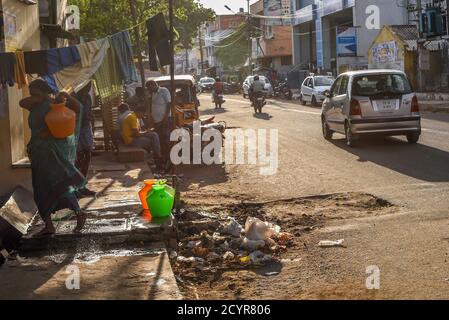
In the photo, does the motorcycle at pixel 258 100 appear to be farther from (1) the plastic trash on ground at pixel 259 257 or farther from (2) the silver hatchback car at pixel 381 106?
(1) the plastic trash on ground at pixel 259 257

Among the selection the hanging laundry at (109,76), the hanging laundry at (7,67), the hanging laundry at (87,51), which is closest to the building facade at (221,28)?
the hanging laundry at (109,76)

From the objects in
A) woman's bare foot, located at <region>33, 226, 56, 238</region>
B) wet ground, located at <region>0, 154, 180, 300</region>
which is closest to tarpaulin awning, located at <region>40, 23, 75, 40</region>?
wet ground, located at <region>0, 154, 180, 300</region>

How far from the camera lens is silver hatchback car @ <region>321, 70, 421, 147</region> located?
46.2ft

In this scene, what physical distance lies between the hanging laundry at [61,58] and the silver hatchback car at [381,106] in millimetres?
7009

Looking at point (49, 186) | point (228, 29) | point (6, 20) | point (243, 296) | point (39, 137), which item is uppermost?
point (228, 29)

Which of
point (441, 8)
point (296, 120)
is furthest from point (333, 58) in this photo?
point (296, 120)

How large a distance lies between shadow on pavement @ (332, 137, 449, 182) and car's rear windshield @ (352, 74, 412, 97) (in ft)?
3.94

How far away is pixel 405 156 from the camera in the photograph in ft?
41.8

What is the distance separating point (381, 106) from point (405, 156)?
1736 mm

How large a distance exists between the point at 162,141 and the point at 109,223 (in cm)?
626

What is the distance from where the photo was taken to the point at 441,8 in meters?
31.1

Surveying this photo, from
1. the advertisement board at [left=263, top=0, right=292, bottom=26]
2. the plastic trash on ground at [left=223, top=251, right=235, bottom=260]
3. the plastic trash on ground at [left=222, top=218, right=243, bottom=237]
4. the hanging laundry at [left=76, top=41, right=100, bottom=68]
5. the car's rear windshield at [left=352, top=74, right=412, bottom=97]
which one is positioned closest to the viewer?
the plastic trash on ground at [left=223, top=251, right=235, bottom=260]

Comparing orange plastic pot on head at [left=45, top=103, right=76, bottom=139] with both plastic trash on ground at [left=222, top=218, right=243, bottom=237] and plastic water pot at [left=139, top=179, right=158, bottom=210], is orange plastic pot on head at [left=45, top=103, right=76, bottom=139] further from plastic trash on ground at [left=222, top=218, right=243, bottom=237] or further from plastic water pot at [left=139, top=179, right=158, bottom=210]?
plastic trash on ground at [left=222, top=218, right=243, bottom=237]

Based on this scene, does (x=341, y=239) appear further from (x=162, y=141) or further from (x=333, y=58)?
(x=333, y=58)
